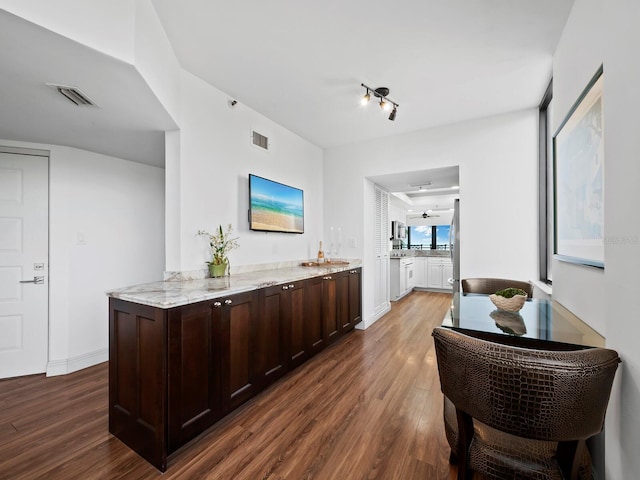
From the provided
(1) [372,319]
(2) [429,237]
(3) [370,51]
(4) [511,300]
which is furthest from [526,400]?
(2) [429,237]

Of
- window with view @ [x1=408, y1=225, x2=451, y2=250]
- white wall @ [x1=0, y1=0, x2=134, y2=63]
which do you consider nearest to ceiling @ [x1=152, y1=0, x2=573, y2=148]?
white wall @ [x1=0, y1=0, x2=134, y2=63]

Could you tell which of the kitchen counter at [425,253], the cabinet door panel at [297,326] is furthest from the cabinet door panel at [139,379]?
the kitchen counter at [425,253]

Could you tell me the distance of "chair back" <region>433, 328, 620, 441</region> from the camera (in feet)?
2.64

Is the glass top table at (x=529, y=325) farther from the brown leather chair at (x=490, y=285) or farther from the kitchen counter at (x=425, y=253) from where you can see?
the kitchen counter at (x=425, y=253)

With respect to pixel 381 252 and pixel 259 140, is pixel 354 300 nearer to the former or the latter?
pixel 381 252

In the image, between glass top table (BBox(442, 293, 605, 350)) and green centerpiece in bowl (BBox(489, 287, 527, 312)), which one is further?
green centerpiece in bowl (BBox(489, 287, 527, 312))

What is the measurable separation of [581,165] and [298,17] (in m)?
1.96

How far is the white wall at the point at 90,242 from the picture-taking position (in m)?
2.77

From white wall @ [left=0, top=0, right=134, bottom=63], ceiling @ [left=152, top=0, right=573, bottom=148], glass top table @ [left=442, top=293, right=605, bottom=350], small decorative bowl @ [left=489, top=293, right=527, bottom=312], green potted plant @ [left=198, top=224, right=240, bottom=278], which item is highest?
ceiling @ [left=152, top=0, right=573, bottom=148]

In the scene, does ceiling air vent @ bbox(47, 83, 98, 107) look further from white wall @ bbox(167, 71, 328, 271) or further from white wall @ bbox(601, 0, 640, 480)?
white wall @ bbox(601, 0, 640, 480)

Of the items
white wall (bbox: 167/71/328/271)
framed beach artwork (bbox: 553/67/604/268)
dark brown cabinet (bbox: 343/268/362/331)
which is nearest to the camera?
framed beach artwork (bbox: 553/67/604/268)

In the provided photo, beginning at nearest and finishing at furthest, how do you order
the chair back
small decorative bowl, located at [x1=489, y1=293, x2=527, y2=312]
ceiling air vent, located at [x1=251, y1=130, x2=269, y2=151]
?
the chair back < small decorative bowl, located at [x1=489, y1=293, x2=527, y2=312] < ceiling air vent, located at [x1=251, y1=130, x2=269, y2=151]

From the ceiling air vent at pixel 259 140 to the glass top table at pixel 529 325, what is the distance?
8.77 feet

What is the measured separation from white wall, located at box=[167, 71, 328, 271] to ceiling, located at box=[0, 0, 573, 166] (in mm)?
180
